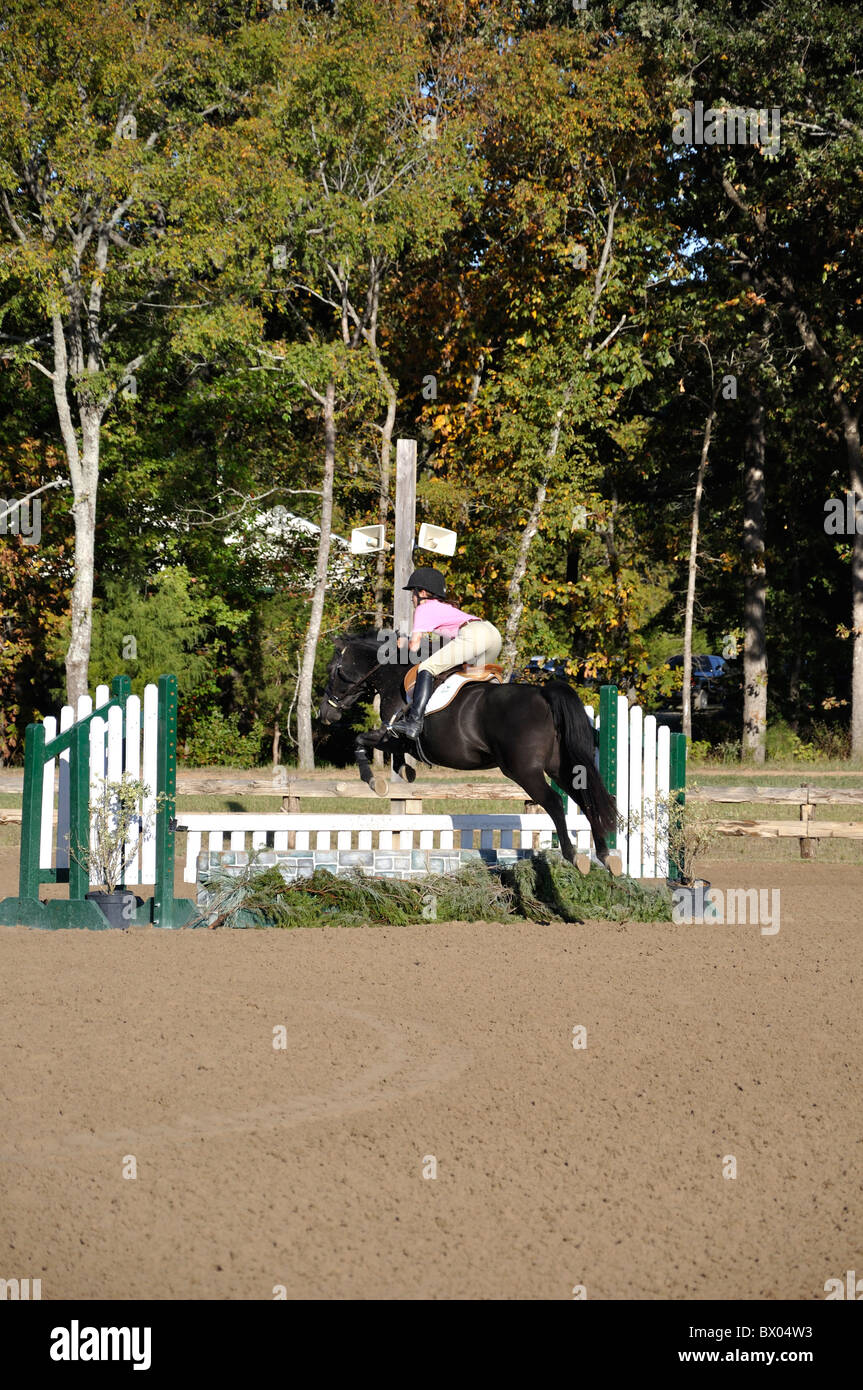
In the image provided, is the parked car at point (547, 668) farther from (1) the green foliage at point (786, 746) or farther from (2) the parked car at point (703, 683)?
(1) the green foliage at point (786, 746)

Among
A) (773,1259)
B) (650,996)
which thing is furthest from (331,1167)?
(650,996)

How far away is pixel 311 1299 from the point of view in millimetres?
3645

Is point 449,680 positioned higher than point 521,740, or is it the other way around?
point 449,680

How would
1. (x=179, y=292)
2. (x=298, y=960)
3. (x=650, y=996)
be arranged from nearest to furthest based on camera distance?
(x=650, y=996) → (x=298, y=960) → (x=179, y=292)

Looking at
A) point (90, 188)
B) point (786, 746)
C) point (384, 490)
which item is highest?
point (90, 188)

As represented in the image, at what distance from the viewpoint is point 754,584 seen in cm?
2684

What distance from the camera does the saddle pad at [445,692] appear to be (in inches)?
371

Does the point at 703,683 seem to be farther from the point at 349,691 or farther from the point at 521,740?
the point at 521,740

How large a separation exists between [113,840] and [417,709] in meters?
2.28

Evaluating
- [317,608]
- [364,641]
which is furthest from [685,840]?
[317,608]

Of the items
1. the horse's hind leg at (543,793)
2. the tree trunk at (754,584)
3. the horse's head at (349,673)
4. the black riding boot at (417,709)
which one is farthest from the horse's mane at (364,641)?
the tree trunk at (754,584)

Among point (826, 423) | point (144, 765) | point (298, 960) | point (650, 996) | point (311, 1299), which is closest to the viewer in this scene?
point (311, 1299)

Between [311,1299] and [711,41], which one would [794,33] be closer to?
[711,41]

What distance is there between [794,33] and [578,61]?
390 cm
